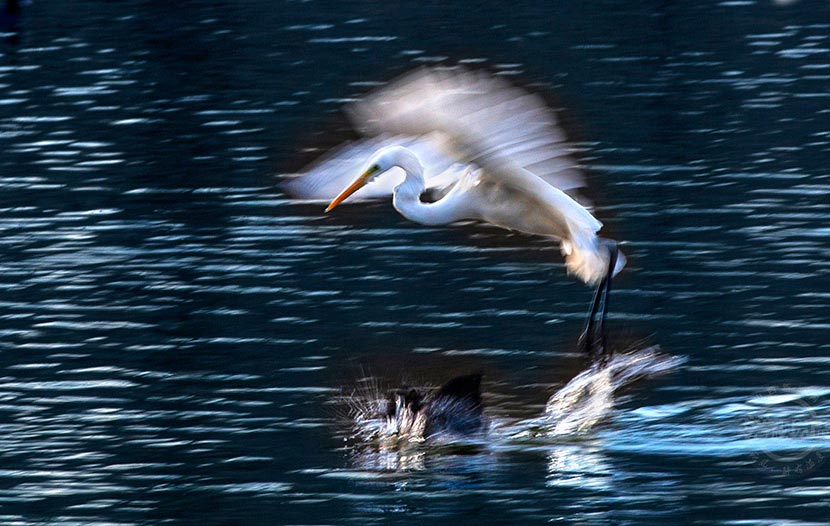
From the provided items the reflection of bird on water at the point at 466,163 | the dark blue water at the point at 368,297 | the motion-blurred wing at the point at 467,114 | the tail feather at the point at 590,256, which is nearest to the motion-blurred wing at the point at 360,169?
the reflection of bird on water at the point at 466,163

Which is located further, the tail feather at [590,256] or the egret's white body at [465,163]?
the tail feather at [590,256]

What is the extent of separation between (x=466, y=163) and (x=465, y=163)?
6 centimetres

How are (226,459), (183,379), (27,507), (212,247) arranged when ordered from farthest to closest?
1. (212,247)
2. (183,379)
3. (226,459)
4. (27,507)

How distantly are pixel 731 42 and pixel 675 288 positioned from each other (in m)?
13.3

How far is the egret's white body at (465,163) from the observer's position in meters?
10.1

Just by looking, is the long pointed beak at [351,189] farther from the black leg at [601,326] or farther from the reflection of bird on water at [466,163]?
the black leg at [601,326]

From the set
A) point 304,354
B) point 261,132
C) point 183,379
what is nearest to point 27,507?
point 183,379

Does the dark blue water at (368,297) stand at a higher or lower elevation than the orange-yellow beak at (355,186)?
lower

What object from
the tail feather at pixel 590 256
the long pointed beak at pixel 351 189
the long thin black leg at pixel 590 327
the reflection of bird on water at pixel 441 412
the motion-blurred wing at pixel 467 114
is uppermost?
the motion-blurred wing at pixel 467 114

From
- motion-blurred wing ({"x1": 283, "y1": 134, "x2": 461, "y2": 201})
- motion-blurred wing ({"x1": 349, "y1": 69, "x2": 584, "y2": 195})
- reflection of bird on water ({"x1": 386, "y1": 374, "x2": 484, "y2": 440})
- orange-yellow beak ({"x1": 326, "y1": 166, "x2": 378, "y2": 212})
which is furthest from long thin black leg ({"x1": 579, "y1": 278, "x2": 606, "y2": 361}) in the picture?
motion-blurred wing ({"x1": 349, "y1": 69, "x2": 584, "y2": 195})

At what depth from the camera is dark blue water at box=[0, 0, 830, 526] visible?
9.84m

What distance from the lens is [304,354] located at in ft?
41.3

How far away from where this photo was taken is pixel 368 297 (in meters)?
14.1

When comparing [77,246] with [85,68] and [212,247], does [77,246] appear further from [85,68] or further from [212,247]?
[85,68]
